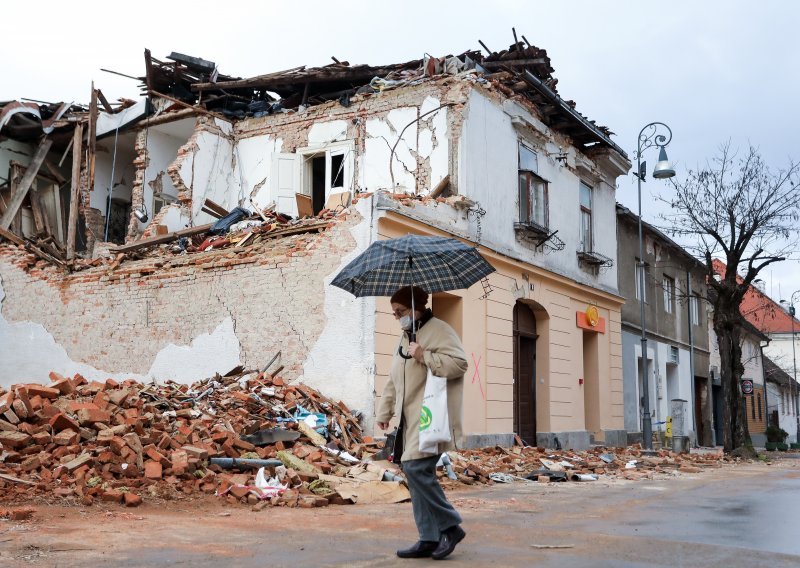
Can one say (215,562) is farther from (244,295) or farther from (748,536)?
(244,295)

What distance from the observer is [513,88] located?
59.2ft

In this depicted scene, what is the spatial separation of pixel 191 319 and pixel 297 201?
3.31 metres

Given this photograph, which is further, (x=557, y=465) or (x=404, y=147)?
(x=404, y=147)

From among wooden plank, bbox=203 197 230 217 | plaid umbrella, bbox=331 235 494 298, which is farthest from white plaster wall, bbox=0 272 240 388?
plaid umbrella, bbox=331 235 494 298

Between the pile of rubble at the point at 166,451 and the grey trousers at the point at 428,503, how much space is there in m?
3.25

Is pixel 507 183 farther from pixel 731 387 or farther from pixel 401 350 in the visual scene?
pixel 401 350

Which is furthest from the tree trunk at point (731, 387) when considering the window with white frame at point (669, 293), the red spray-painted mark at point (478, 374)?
the red spray-painted mark at point (478, 374)

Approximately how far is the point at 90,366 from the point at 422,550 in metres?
13.1

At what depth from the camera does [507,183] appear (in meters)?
17.9

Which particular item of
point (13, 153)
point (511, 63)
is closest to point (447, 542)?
point (511, 63)

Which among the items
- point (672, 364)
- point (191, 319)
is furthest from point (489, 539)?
point (672, 364)

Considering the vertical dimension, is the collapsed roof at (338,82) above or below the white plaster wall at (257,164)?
above

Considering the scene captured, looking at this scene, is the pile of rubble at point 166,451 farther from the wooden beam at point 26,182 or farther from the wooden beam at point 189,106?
the wooden beam at point 26,182

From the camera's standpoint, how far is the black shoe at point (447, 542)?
524 cm
